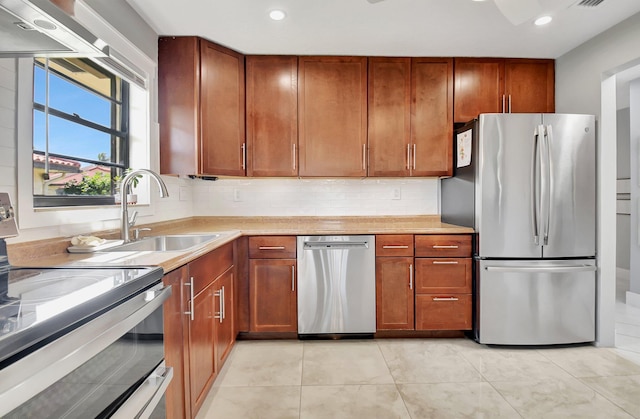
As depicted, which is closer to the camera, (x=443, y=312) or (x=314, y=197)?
(x=443, y=312)

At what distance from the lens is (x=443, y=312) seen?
8.87 ft

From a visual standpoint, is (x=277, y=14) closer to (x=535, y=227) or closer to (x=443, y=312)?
(x=535, y=227)

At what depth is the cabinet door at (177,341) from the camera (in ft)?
4.39

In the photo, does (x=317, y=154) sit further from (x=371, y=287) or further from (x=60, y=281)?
(x=60, y=281)

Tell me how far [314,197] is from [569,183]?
206 cm

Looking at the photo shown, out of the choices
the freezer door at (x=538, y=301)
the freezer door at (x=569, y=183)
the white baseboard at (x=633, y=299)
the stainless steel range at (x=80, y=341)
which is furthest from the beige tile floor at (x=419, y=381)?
the white baseboard at (x=633, y=299)

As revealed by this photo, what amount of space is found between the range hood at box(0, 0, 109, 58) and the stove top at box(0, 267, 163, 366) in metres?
0.77

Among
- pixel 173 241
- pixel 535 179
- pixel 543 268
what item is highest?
pixel 535 179

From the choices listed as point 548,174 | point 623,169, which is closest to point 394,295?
point 548,174

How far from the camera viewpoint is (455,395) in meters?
1.96

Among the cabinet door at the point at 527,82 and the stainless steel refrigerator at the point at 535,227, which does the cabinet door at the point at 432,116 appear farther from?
the cabinet door at the point at 527,82

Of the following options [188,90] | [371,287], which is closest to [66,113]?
[188,90]

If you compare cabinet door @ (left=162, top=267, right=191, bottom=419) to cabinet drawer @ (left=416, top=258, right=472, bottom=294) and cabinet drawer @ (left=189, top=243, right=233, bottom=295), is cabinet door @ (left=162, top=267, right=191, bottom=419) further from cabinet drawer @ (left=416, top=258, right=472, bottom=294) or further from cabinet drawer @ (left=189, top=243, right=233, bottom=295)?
cabinet drawer @ (left=416, top=258, right=472, bottom=294)

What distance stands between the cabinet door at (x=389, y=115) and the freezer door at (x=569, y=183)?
3.43 feet
